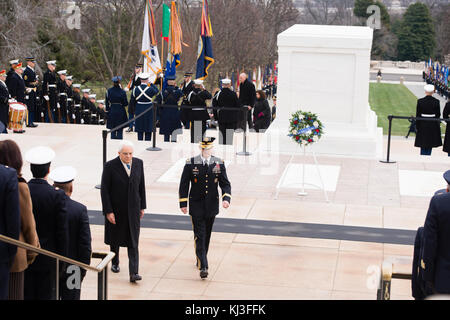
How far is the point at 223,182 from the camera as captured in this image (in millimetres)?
7414

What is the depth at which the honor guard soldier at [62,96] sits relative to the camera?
17.3m

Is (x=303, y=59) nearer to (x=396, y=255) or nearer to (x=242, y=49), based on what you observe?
(x=396, y=255)

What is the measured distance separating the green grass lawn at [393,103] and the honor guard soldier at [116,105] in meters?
17.5

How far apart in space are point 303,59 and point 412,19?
78.3 meters

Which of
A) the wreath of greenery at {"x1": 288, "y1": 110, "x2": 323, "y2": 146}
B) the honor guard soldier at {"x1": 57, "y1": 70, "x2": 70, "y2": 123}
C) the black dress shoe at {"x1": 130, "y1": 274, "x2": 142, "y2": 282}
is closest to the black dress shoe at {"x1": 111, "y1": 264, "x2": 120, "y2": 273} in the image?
the black dress shoe at {"x1": 130, "y1": 274, "x2": 142, "y2": 282}

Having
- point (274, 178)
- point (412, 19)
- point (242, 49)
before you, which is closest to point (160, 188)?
point (274, 178)

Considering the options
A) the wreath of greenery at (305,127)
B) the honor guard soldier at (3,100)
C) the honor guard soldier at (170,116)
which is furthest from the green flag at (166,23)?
the wreath of greenery at (305,127)

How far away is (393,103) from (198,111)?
36388 millimetres

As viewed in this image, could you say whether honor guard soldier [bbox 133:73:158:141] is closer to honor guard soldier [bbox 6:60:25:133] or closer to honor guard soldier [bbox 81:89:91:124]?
honor guard soldier [bbox 6:60:25:133]

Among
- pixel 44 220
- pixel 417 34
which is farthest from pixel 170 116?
pixel 417 34

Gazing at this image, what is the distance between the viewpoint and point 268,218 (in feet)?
30.8

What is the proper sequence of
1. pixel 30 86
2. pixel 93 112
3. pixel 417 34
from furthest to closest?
pixel 417 34, pixel 93 112, pixel 30 86

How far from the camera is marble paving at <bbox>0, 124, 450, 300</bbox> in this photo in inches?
277

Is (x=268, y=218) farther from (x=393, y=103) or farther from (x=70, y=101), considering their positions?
(x=393, y=103)
